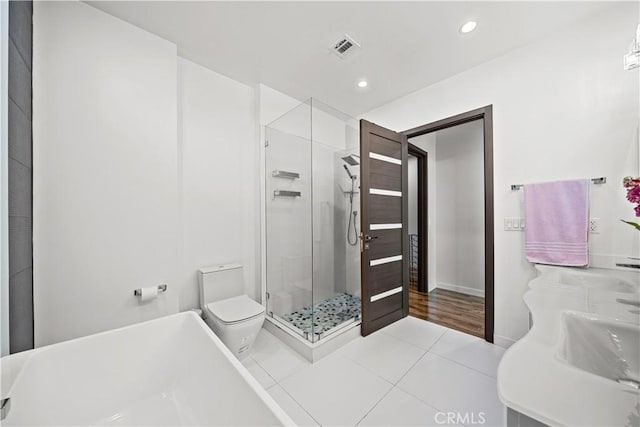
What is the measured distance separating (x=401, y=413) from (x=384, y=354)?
60cm

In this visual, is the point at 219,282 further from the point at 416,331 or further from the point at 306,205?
the point at 416,331

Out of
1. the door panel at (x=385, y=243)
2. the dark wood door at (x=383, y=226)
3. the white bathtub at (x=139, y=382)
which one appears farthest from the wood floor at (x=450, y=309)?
the white bathtub at (x=139, y=382)

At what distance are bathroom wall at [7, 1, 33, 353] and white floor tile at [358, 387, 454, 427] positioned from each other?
1.91 m

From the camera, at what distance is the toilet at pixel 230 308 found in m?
1.83

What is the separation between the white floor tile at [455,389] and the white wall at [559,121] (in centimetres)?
65

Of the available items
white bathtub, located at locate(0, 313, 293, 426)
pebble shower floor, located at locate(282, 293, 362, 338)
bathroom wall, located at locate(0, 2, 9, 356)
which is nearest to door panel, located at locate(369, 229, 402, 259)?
pebble shower floor, located at locate(282, 293, 362, 338)

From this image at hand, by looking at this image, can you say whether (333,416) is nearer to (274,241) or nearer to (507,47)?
(274,241)

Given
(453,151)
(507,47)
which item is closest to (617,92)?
(507,47)

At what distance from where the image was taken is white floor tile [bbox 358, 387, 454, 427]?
1338 mm

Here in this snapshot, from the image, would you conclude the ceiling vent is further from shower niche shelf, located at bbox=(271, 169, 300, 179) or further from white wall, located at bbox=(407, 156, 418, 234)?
white wall, located at bbox=(407, 156, 418, 234)

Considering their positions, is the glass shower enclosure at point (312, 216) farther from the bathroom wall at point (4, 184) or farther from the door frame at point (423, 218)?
the bathroom wall at point (4, 184)

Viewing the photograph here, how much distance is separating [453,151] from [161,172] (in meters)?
3.91

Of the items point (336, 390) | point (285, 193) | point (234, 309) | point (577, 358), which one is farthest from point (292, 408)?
point (285, 193)

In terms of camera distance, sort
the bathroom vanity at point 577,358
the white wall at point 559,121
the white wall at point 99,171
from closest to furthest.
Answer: the bathroom vanity at point 577,358
the white wall at point 99,171
the white wall at point 559,121
